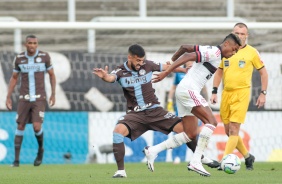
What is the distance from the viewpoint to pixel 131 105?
12.3 m

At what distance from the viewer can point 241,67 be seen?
13422mm

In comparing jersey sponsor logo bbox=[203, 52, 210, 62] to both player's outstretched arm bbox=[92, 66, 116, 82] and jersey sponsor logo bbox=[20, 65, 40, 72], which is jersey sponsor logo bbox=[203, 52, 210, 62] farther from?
jersey sponsor logo bbox=[20, 65, 40, 72]

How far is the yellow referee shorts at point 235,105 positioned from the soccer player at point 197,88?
35.4 inches

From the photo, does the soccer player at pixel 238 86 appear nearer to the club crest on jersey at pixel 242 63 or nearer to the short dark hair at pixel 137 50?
the club crest on jersey at pixel 242 63

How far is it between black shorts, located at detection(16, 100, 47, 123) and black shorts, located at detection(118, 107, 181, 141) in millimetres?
4099

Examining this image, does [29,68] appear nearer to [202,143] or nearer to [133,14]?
[202,143]

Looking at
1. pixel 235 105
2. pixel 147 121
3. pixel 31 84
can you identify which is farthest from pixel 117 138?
pixel 31 84

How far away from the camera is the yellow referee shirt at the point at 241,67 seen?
13.4 m

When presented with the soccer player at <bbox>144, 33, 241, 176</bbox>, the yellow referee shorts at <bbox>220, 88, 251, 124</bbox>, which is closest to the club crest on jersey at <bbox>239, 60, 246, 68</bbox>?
the yellow referee shorts at <bbox>220, 88, 251, 124</bbox>

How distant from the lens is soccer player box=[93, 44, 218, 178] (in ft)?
39.4

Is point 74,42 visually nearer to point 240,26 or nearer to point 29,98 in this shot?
point 29,98

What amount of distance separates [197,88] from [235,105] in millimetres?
1325

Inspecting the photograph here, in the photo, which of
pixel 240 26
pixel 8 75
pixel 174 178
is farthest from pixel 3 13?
pixel 174 178

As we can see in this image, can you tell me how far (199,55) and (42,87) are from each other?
16.8 feet
